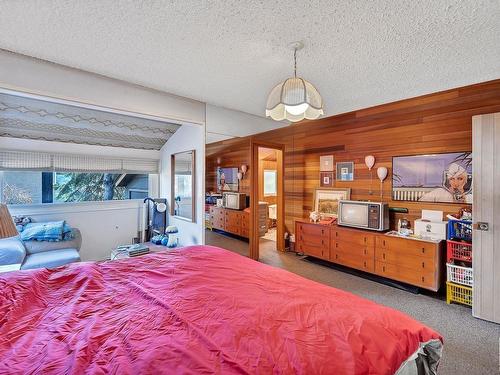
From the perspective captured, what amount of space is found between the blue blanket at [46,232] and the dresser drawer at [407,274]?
413 cm

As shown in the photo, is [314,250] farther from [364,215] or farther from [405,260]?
[405,260]

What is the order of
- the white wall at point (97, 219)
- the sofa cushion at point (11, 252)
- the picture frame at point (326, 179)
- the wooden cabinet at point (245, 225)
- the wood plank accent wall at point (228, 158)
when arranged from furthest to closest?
the wooden cabinet at point (245, 225) → the wood plank accent wall at point (228, 158) → the picture frame at point (326, 179) → the white wall at point (97, 219) → the sofa cushion at point (11, 252)

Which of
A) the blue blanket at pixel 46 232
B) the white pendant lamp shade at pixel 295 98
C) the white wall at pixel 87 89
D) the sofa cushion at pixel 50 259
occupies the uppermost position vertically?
the white wall at pixel 87 89

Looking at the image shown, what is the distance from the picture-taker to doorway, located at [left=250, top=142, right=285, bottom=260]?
4.27 metres

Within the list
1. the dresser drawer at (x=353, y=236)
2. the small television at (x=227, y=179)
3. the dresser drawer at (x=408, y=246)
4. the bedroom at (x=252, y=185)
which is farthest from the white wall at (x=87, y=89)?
the dresser drawer at (x=408, y=246)

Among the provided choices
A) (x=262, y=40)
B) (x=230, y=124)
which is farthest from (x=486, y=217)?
(x=230, y=124)

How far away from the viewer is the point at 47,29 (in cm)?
181

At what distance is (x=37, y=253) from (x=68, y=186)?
1.14 meters

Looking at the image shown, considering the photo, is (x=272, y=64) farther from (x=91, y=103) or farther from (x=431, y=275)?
(x=431, y=275)

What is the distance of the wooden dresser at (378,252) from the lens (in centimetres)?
280

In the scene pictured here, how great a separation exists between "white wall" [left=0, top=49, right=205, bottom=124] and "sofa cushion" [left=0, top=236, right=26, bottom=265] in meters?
1.64

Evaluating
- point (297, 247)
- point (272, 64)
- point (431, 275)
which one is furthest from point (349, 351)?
point (297, 247)

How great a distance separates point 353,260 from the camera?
3482 millimetres

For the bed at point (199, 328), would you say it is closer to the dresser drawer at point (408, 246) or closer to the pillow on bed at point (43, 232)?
the pillow on bed at point (43, 232)
